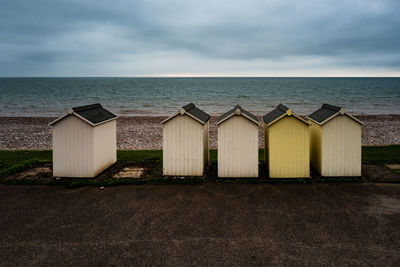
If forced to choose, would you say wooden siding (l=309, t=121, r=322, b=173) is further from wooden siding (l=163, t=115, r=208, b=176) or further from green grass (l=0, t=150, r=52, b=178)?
green grass (l=0, t=150, r=52, b=178)

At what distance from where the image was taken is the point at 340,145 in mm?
10438

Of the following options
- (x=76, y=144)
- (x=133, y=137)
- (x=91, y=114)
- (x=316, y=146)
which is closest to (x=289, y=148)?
(x=316, y=146)

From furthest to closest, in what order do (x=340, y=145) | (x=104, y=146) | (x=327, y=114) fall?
(x=104, y=146), (x=327, y=114), (x=340, y=145)

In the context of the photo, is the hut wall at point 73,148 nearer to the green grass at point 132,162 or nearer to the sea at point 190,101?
the green grass at point 132,162

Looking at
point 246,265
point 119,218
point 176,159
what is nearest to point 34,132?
point 176,159

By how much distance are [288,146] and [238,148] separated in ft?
6.05

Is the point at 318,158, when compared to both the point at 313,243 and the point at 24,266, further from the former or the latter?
the point at 24,266

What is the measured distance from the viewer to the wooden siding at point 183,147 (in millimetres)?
10695

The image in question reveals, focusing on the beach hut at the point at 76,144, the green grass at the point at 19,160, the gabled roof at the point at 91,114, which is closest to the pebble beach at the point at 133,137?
the green grass at the point at 19,160

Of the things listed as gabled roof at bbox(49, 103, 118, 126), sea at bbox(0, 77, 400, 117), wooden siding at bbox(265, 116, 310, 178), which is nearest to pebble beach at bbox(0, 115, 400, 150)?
gabled roof at bbox(49, 103, 118, 126)

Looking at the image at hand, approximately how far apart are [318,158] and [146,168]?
22.9ft

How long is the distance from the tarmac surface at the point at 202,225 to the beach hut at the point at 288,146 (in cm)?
90

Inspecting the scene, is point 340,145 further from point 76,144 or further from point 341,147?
point 76,144

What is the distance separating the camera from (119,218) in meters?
7.43
